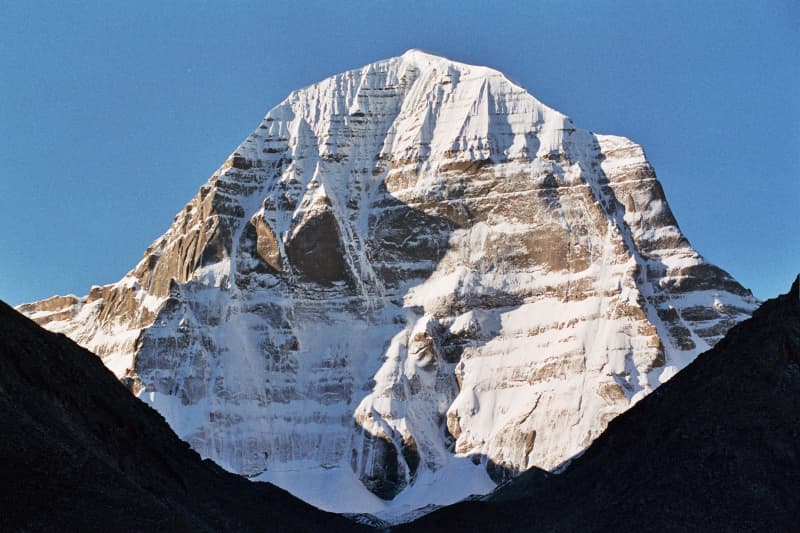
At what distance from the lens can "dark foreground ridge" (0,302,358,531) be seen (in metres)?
87.5

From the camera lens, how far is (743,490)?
99.1 m

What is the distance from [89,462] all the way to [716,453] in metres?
36.4

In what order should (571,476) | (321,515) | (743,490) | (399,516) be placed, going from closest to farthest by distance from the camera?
(743,490) → (571,476) → (321,515) → (399,516)

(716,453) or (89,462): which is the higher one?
(716,453)

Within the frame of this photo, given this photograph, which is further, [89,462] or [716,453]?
[716,453]

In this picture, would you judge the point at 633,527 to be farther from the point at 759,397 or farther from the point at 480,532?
the point at 480,532

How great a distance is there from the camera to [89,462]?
9319cm

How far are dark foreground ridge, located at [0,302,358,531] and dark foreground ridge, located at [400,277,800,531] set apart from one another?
23.3 metres

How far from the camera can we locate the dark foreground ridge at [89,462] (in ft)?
287

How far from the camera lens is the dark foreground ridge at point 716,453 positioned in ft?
323

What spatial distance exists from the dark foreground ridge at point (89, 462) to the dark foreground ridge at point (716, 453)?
76.4 ft

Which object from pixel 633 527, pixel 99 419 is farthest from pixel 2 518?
pixel 633 527

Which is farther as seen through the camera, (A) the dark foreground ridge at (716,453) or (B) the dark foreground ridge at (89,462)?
(A) the dark foreground ridge at (716,453)

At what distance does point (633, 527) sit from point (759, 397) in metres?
11.8
